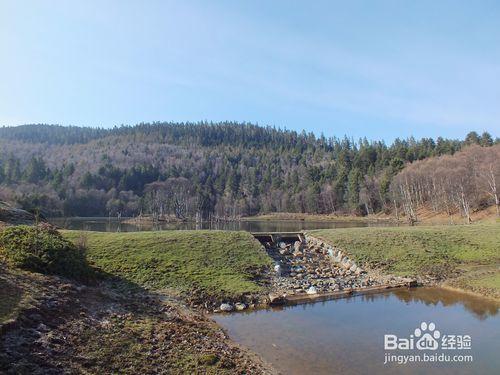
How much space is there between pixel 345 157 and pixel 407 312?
466 ft

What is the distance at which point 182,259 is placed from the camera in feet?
89.8

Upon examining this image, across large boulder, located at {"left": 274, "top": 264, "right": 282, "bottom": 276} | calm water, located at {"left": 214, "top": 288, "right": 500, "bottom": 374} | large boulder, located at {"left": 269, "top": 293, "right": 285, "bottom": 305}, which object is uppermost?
large boulder, located at {"left": 274, "top": 264, "right": 282, "bottom": 276}

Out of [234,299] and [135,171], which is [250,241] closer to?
[234,299]

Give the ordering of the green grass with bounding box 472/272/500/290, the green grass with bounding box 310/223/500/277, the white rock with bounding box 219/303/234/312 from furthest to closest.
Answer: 1. the green grass with bounding box 310/223/500/277
2. the green grass with bounding box 472/272/500/290
3. the white rock with bounding box 219/303/234/312

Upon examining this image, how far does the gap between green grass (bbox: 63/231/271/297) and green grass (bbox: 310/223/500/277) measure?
9.28 m

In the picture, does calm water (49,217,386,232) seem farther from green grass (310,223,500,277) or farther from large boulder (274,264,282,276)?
large boulder (274,264,282,276)

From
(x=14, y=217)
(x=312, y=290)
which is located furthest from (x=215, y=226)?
(x=312, y=290)

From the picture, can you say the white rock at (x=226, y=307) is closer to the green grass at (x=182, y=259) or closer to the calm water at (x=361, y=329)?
the calm water at (x=361, y=329)

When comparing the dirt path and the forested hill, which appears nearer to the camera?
the dirt path

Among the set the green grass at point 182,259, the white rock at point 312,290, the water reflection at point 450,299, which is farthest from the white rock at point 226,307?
the water reflection at point 450,299

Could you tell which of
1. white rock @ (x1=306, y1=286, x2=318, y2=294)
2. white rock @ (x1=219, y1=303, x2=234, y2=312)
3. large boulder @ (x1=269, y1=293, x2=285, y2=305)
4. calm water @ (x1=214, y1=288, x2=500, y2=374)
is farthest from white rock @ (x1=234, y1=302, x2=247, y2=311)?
white rock @ (x1=306, y1=286, x2=318, y2=294)

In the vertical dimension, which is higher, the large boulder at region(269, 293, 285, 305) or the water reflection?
the large boulder at region(269, 293, 285, 305)

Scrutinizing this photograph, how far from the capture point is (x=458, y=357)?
Result: 45.3ft

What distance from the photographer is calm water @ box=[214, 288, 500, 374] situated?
43.0ft
